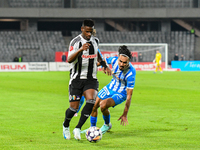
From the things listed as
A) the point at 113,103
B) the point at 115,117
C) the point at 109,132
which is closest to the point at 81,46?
the point at 113,103

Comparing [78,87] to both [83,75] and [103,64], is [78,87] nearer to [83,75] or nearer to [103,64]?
[83,75]

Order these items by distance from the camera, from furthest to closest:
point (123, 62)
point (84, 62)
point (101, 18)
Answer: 1. point (101, 18)
2. point (123, 62)
3. point (84, 62)

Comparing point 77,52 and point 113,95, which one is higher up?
point 77,52

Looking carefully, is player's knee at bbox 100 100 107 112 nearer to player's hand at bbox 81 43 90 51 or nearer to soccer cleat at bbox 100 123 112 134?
soccer cleat at bbox 100 123 112 134

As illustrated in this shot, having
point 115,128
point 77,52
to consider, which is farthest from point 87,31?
point 115,128

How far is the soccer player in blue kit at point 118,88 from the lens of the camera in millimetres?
6816

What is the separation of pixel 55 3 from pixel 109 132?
150ft

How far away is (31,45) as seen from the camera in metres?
48.1

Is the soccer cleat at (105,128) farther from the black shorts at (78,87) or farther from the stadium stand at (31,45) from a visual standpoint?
the stadium stand at (31,45)

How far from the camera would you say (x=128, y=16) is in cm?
4994

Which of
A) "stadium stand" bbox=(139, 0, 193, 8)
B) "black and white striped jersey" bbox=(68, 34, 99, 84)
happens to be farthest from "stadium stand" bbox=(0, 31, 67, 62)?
"black and white striped jersey" bbox=(68, 34, 99, 84)

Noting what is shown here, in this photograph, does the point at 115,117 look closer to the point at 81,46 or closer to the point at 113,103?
the point at 113,103

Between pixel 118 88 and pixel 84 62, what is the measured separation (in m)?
1.06

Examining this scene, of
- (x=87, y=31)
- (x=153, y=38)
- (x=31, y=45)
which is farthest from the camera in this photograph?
(x=153, y=38)
